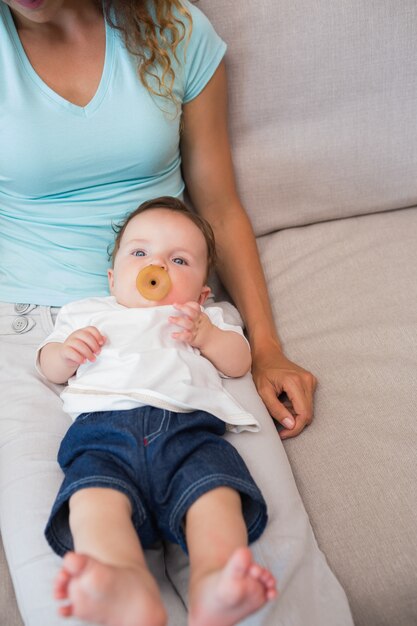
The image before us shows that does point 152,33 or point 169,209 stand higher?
point 152,33

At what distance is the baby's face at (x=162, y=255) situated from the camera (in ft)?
3.84

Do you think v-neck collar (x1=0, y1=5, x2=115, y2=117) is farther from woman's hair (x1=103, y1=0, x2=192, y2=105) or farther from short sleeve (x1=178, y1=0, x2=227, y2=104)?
short sleeve (x1=178, y1=0, x2=227, y2=104)

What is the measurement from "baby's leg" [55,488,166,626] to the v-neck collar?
71cm

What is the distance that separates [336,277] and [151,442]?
0.74 meters

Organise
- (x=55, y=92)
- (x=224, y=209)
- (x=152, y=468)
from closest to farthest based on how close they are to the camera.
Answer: (x=152, y=468) → (x=55, y=92) → (x=224, y=209)

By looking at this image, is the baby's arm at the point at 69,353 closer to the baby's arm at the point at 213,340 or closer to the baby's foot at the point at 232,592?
the baby's arm at the point at 213,340

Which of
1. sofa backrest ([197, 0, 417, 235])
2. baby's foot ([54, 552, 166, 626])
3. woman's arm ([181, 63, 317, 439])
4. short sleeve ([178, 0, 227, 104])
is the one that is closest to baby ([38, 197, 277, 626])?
baby's foot ([54, 552, 166, 626])

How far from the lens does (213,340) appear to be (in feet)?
3.78

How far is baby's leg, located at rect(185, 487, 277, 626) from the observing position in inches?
30.3

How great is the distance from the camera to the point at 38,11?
112 centimetres

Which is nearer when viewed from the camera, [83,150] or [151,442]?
[151,442]

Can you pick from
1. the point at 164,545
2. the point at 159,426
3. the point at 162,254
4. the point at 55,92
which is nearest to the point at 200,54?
the point at 55,92

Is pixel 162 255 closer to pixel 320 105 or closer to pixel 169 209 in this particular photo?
pixel 169 209

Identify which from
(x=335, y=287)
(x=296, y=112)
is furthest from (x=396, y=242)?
(x=296, y=112)
